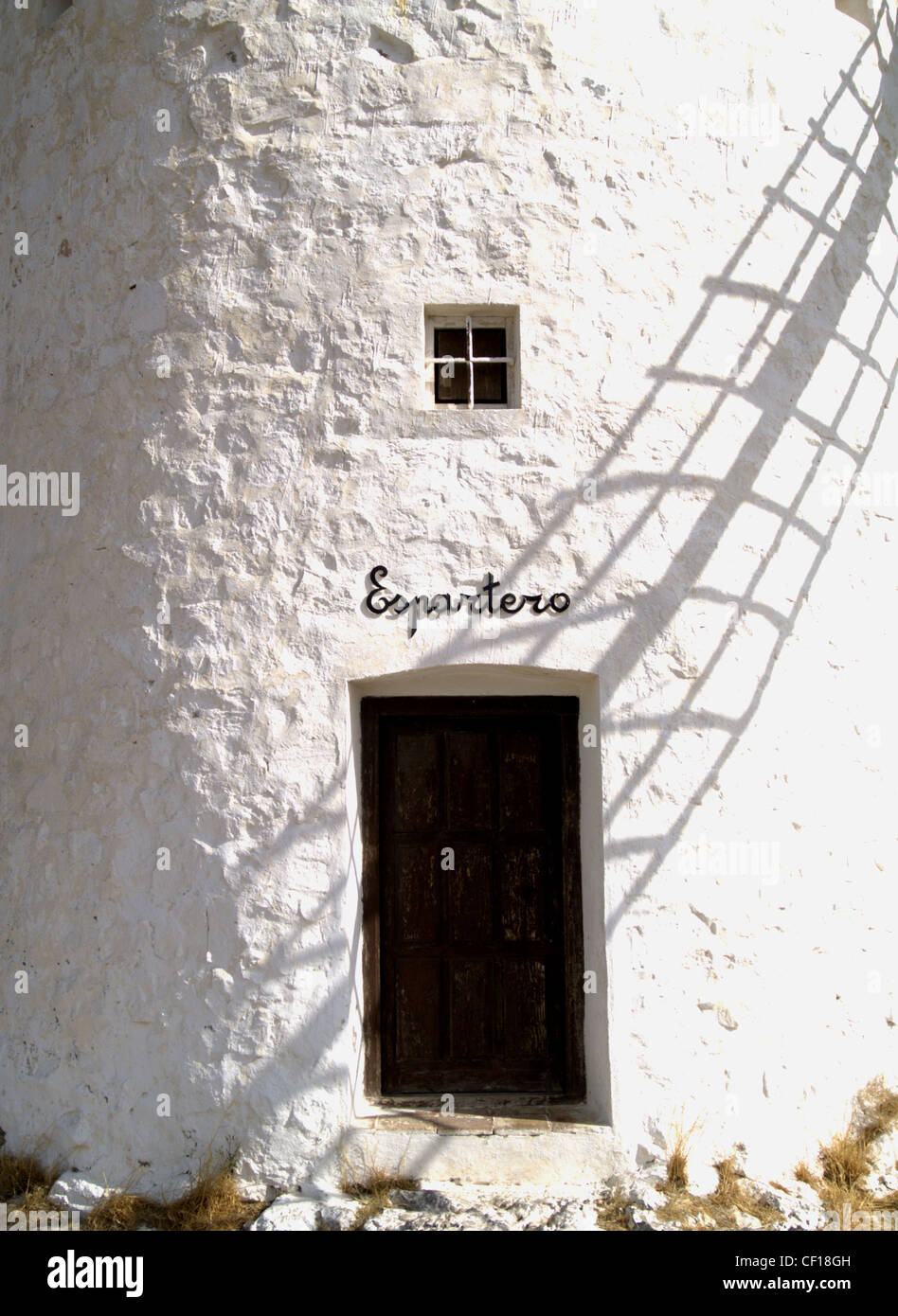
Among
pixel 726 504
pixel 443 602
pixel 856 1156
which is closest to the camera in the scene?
pixel 856 1156

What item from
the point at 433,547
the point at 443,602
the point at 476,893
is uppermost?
the point at 433,547

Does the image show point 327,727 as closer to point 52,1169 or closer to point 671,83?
point 52,1169

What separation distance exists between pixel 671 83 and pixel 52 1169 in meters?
5.64

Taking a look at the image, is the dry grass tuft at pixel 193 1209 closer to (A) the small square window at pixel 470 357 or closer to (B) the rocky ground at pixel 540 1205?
(B) the rocky ground at pixel 540 1205

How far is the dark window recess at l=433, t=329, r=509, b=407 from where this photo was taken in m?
5.33

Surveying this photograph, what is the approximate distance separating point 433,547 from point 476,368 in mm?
901

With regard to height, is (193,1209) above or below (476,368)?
below

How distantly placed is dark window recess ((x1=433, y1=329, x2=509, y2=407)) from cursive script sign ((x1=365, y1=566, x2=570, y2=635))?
2.92ft

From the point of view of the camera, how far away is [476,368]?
5.34m

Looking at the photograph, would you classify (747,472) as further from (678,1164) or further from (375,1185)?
(375,1185)

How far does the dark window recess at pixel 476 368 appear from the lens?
5332 millimetres

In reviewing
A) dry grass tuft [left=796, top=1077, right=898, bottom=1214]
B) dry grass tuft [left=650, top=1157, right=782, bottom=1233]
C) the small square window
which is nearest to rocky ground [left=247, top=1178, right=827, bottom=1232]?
dry grass tuft [left=650, top=1157, right=782, bottom=1233]

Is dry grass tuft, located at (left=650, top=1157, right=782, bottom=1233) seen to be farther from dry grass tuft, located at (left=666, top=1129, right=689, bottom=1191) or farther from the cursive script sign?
the cursive script sign

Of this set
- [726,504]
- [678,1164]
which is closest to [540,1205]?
[678,1164]
